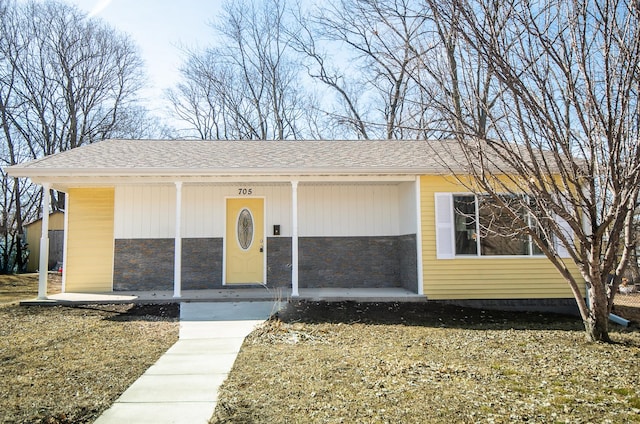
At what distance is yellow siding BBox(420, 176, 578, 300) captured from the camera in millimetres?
8258

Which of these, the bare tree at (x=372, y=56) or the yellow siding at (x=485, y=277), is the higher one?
the bare tree at (x=372, y=56)

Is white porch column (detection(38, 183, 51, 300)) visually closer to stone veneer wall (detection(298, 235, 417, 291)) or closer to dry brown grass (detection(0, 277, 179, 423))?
dry brown grass (detection(0, 277, 179, 423))

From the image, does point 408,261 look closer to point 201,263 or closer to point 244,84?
point 201,263

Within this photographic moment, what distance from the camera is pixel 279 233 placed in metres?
Answer: 9.82

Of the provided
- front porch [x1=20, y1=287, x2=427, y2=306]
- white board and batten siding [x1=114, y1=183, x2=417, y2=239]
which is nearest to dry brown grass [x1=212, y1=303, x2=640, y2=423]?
front porch [x1=20, y1=287, x2=427, y2=306]

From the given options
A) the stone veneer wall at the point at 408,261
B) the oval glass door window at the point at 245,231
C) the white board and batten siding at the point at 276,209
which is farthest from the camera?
the oval glass door window at the point at 245,231

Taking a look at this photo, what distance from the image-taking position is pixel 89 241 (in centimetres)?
976

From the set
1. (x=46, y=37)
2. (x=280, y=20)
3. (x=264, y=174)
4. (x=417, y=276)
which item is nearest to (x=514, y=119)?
(x=417, y=276)

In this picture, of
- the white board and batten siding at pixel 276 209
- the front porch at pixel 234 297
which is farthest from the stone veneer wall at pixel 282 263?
the front porch at pixel 234 297

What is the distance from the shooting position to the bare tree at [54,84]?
1922 centimetres

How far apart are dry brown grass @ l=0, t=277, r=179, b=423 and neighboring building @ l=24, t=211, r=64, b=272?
34.7 ft

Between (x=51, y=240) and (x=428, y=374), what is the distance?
60.3ft

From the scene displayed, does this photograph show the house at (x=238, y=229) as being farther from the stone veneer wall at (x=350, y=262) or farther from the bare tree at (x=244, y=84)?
the bare tree at (x=244, y=84)

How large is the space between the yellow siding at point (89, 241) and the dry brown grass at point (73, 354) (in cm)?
161
